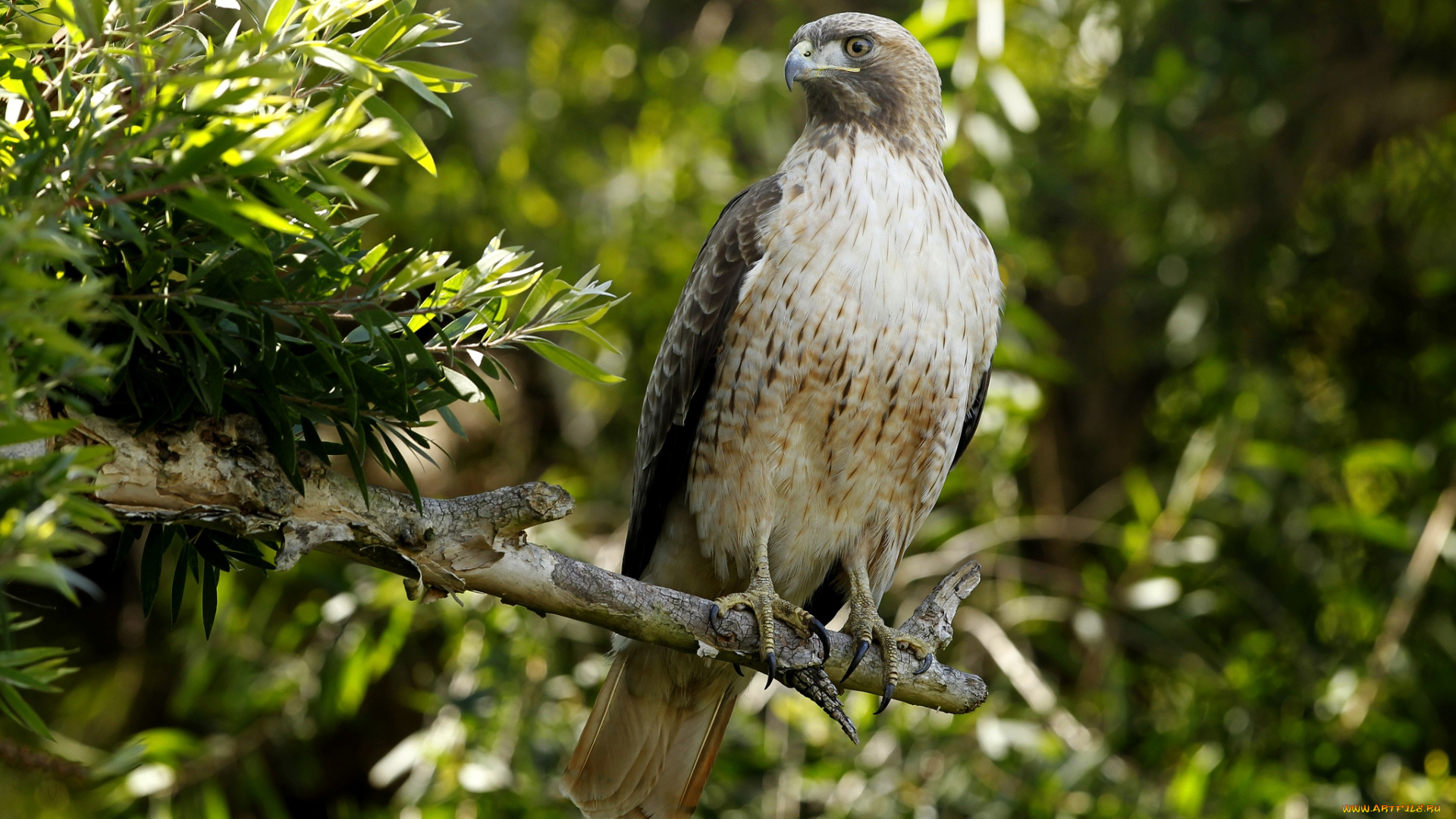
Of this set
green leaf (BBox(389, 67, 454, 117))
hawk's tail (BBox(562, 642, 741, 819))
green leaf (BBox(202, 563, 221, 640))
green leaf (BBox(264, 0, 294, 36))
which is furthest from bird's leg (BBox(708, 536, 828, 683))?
green leaf (BBox(264, 0, 294, 36))

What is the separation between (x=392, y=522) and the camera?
6.72 feet

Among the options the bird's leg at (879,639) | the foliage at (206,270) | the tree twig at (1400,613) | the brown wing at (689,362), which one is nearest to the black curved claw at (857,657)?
the bird's leg at (879,639)

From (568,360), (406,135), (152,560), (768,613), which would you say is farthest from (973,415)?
(152,560)

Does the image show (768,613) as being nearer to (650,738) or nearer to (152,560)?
(650,738)

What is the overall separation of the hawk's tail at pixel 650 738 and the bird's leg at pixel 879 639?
1.30 ft

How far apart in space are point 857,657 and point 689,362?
0.84 meters

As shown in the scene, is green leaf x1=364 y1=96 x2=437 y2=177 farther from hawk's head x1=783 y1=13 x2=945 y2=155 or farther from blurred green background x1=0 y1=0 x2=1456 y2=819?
blurred green background x1=0 y1=0 x2=1456 y2=819

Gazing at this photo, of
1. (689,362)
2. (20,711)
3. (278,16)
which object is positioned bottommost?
(689,362)

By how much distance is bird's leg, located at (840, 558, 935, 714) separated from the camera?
2.78m

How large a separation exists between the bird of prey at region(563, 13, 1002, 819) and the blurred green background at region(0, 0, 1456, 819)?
1.02 m

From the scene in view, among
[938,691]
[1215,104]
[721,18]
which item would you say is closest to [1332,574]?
[1215,104]

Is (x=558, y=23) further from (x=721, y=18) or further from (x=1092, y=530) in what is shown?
(x=1092, y=530)

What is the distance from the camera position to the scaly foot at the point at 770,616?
2637mm

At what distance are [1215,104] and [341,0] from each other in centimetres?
534
